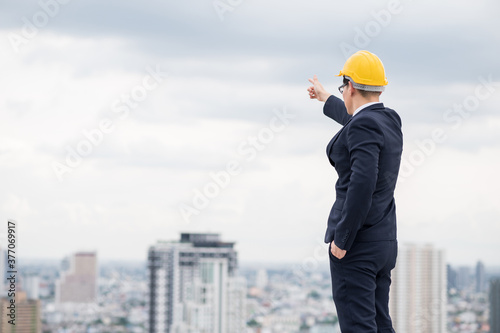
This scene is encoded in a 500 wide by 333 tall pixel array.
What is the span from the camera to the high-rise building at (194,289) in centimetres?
6188

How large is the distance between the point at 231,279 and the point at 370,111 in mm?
63007

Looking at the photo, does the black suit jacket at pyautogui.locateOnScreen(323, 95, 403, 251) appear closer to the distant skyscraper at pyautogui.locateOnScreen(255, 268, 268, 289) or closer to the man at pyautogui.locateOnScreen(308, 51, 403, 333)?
the man at pyautogui.locateOnScreen(308, 51, 403, 333)

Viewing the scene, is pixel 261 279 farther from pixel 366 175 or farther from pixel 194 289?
pixel 366 175

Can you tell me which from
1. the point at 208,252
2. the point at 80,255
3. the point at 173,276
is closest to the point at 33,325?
→ the point at 173,276

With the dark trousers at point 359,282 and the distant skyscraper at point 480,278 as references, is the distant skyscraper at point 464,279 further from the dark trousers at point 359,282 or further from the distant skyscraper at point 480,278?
the dark trousers at point 359,282

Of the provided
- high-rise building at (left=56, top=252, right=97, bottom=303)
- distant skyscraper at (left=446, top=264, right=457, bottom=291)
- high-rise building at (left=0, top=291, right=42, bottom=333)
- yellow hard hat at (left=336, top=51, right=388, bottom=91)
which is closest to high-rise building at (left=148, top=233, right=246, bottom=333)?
high-rise building at (left=0, top=291, right=42, bottom=333)

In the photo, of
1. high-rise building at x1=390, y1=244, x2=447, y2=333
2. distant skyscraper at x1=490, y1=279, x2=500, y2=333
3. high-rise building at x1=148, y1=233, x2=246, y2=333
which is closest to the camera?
distant skyscraper at x1=490, y1=279, x2=500, y2=333

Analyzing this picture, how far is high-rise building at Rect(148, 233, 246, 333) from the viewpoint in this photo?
61.9 meters

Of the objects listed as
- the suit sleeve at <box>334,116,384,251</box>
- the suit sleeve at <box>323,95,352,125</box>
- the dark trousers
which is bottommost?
the dark trousers

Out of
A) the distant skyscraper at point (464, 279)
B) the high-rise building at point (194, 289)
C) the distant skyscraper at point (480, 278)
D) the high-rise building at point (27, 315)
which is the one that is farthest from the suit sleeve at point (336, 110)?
the distant skyscraper at point (464, 279)

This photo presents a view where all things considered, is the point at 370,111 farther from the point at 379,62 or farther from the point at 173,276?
the point at 173,276

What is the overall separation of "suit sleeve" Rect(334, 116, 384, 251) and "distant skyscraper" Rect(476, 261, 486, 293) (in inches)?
2295

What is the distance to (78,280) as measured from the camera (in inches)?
2852

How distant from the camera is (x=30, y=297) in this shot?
2352 inches
